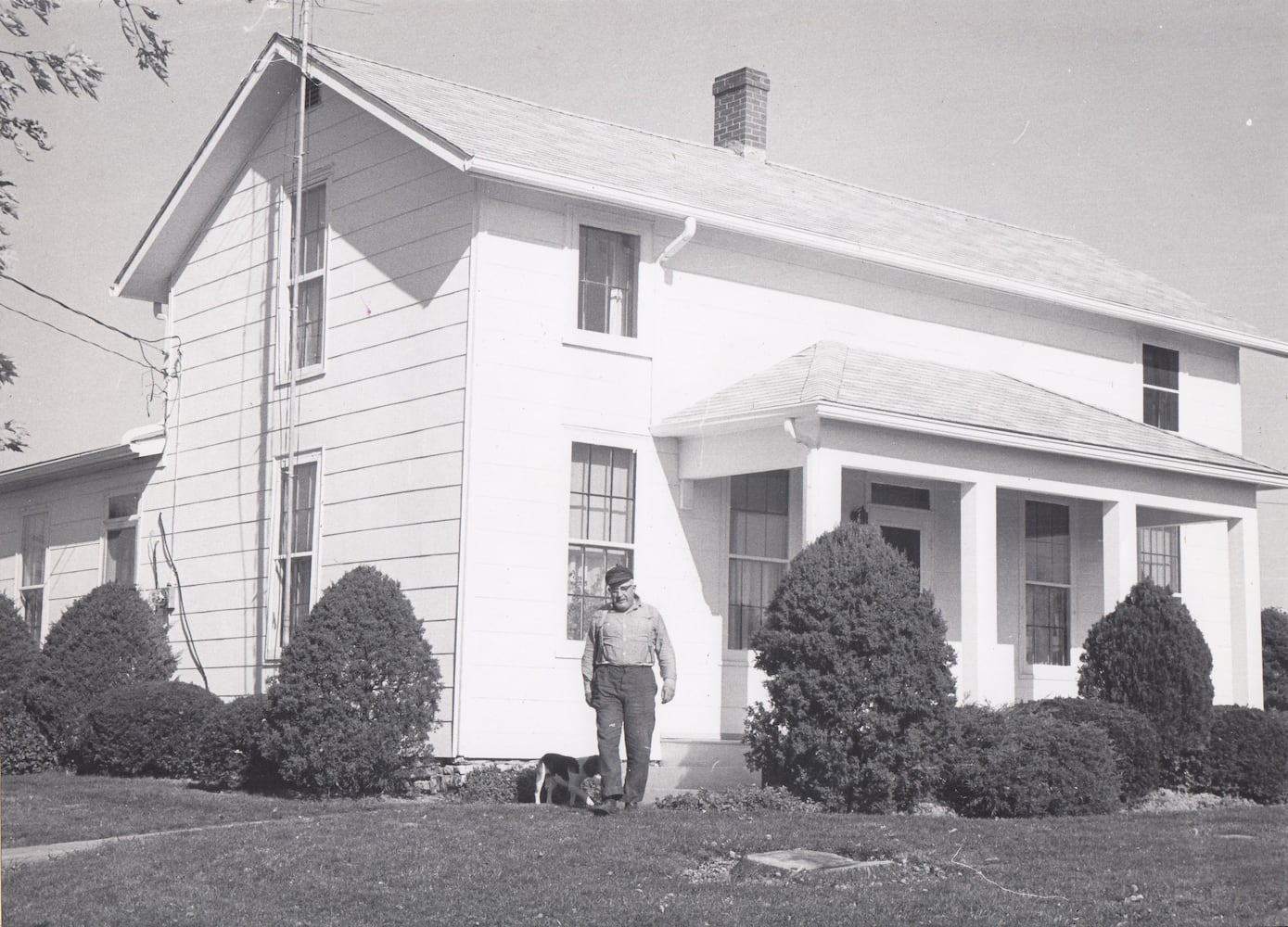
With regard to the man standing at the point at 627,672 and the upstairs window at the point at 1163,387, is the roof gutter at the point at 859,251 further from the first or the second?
the man standing at the point at 627,672

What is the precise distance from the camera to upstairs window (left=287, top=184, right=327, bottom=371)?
1750cm

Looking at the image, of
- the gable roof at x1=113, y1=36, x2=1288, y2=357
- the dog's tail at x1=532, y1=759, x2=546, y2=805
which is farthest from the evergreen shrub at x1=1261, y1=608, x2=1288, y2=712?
the dog's tail at x1=532, y1=759, x2=546, y2=805

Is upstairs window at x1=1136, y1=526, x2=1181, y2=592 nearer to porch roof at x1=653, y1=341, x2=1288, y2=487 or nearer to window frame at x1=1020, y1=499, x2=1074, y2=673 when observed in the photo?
window frame at x1=1020, y1=499, x2=1074, y2=673

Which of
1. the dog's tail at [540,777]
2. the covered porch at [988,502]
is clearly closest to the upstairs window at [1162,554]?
the covered porch at [988,502]

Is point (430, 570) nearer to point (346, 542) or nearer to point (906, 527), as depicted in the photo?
point (346, 542)

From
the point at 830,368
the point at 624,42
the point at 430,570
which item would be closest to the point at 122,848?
the point at 430,570

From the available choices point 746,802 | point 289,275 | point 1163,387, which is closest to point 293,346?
point 289,275

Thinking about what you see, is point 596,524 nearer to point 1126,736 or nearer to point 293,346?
point 293,346

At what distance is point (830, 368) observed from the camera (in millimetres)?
16109

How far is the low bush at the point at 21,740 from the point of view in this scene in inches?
649

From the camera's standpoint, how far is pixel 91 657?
56.7 feet

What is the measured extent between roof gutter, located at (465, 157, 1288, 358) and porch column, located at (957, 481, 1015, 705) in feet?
10.3

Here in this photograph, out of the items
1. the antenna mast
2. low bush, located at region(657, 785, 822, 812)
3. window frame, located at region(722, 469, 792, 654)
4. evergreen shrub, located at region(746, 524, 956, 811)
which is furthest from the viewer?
the antenna mast

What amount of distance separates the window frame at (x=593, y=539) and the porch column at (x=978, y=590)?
11.2 feet
